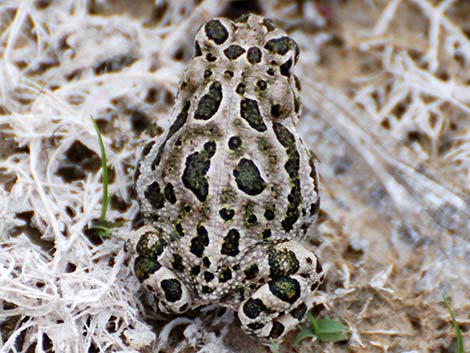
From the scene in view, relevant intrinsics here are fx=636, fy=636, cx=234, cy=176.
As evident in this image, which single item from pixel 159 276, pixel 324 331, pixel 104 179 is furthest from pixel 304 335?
pixel 104 179

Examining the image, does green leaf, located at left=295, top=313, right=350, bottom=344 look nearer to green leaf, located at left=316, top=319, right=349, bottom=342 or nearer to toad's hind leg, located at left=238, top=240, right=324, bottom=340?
green leaf, located at left=316, top=319, right=349, bottom=342

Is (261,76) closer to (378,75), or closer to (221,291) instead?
(221,291)

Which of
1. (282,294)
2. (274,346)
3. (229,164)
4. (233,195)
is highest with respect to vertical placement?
(229,164)

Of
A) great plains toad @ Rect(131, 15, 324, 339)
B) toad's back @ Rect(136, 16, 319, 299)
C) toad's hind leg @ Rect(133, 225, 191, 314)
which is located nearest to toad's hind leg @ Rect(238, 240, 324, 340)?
great plains toad @ Rect(131, 15, 324, 339)

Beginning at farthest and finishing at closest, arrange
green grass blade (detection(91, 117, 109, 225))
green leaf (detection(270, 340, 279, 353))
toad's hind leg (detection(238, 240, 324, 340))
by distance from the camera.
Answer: green grass blade (detection(91, 117, 109, 225)) → toad's hind leg (detection(238, 240, 324, 340)) → green leaf (detection(270, 340, 279, 353))

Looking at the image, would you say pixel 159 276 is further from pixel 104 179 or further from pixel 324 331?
pixel 324 331

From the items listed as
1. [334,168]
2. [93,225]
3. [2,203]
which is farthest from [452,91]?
[2,203]

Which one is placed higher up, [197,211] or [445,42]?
[445,42]
